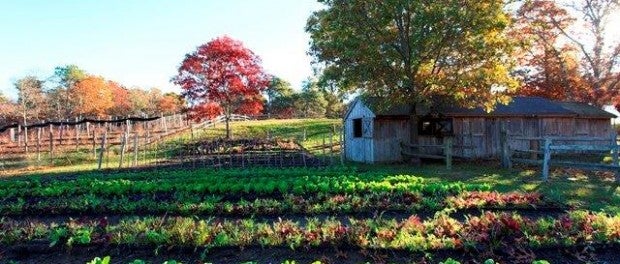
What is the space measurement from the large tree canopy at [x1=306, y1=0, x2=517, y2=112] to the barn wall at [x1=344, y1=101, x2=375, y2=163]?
9.01ft

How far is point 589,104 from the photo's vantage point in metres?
→ 29.0

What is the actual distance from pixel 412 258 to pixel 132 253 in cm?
384

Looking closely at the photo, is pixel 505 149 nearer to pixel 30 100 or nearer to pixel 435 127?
pixel 435 127

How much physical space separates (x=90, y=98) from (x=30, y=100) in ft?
23.5

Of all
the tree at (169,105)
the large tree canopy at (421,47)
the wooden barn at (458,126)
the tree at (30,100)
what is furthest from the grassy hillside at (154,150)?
the tree at (30,100)

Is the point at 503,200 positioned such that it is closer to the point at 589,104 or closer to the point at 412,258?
the point at 412,258

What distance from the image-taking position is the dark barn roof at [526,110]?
76.2 feet

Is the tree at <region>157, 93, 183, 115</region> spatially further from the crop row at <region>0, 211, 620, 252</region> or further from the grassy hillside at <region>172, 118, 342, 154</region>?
the crop row at <region>0, 211, 620, 252</region>

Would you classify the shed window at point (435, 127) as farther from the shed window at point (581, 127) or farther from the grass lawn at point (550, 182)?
the shed window at point (581, 127)

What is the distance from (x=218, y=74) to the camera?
32000 millimetres

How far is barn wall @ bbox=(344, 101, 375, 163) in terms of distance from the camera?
23184 mm

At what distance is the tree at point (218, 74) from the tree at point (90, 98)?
102 feet

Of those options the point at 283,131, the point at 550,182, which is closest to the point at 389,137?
the point at 550,182

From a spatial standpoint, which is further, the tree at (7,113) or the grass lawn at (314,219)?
the tree at (7,113)
